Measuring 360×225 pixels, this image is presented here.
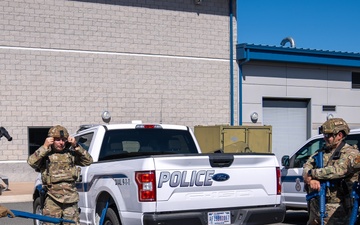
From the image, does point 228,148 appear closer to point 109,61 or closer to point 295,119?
point 109,61

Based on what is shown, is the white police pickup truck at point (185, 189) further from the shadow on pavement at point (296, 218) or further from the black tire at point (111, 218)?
the shadow on pavement at point (296, 218)


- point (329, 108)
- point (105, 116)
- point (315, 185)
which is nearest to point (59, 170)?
point (315, 185)

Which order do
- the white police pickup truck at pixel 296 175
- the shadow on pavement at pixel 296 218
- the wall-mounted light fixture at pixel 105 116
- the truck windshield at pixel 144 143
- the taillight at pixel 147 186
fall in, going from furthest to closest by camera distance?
the wall-mounted light fixture at pixel 105 116
the shadow on pavement at pixel 296 218
the white police pickup truck at pixel 296 175
the truck windshield at pixel 144 143
the taillight at pixel 147 186

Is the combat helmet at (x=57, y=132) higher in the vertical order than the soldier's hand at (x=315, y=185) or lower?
higher

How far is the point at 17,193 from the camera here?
704 inches

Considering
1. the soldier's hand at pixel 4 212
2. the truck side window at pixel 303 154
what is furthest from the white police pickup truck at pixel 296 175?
the soldier's hand at pixel 4 212

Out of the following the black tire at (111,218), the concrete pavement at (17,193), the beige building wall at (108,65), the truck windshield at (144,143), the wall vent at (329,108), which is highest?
the beige building wall at (108,65)

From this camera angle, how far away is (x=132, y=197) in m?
7.20

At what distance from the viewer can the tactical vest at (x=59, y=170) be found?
7.52 meters

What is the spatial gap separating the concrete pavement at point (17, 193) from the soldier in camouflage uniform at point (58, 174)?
31.8 feet

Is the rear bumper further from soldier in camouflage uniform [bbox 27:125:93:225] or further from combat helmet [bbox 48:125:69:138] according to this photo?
combat helmet [bbox 48:125:69:138]

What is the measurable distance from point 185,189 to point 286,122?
64.1 ft

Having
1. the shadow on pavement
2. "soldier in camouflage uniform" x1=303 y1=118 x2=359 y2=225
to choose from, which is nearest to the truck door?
the shadow on pavement

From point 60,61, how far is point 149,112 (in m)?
4.02
